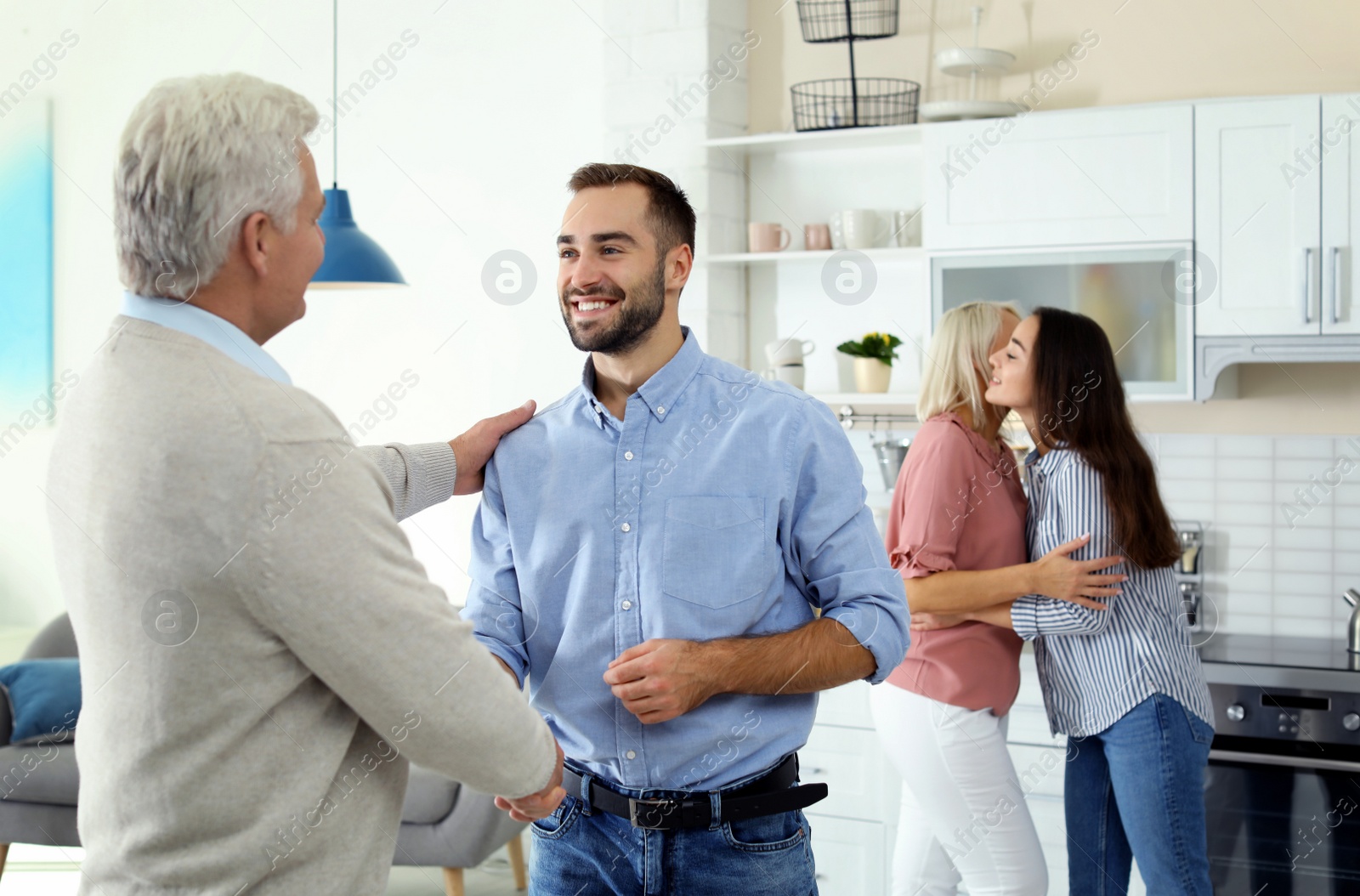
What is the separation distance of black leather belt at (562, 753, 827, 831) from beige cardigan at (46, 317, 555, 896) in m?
0.42

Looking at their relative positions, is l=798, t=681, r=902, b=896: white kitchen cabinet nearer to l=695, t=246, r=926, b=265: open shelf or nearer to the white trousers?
the white trousers

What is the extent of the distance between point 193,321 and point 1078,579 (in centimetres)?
153

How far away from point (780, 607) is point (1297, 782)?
69.1 inches

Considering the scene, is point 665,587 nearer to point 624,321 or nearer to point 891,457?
point 624,321

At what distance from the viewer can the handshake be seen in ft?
3.88

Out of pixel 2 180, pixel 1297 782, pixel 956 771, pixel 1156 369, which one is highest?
pixel 2 180

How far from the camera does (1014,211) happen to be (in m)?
2.99

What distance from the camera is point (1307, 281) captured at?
9.00ft

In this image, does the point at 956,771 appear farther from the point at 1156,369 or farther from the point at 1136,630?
the point at 1156,369

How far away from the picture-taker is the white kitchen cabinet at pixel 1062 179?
2.86 metres

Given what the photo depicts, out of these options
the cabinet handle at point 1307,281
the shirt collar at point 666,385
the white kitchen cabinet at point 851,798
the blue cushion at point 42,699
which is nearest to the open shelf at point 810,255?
the cabinet handle at point 1307,281

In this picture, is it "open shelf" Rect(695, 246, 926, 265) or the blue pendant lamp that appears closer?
the blue pendant lamp

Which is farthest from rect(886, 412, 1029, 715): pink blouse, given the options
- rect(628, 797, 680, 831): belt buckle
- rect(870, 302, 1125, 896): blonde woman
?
rect(628, 797, 680, 831): belt buckle

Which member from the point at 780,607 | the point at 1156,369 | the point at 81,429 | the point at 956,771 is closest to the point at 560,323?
the point at 1156,369
